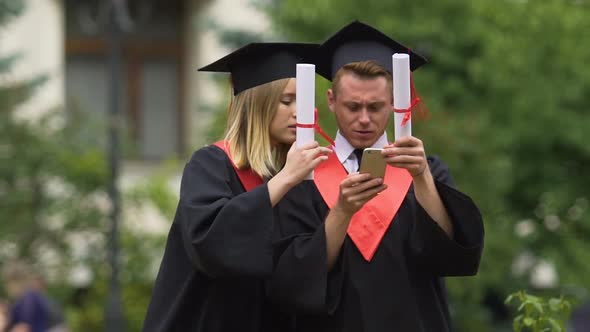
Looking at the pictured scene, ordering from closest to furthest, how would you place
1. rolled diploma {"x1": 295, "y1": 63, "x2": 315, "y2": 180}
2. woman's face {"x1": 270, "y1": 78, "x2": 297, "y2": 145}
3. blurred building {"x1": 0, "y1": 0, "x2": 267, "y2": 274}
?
rolled diploma {"x1": 295, "y1": 63, "x2": 315, "y2": 180}
woman's face {"x1": 270, "y1": 78, "x2": 297, "y2": 145}
blurred building {"x1": 0, "y1": 0, "x2": 267, "y2": 274}

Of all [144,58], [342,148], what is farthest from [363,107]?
[144,58]

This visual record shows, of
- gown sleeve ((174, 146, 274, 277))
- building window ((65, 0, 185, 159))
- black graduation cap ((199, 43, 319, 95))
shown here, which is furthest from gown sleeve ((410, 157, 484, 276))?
building window ((65, 0, 185, 159))

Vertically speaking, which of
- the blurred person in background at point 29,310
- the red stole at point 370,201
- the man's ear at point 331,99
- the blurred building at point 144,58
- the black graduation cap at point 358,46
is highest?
the blurred building at point 144,58

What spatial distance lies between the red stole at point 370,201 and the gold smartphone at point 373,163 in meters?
0.36

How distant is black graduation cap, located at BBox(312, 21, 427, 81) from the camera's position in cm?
598

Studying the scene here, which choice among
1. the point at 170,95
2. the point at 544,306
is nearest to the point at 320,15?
the point at 170,95

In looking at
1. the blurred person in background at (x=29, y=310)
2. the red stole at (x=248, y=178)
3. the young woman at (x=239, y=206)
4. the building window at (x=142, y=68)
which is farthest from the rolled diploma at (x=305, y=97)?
the building window at (x=142, y=68)

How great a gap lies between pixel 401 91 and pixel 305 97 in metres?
0.35

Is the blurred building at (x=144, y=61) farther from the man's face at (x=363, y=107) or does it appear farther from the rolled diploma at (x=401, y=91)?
the rolled diploma at (x=401, y=91)

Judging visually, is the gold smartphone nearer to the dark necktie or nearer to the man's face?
the man's face

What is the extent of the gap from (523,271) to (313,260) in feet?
49.9

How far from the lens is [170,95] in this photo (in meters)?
27.8

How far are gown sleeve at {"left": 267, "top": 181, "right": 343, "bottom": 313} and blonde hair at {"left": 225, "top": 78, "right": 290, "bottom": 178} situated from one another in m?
0.16

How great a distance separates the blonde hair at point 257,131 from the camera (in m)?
6.11
